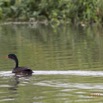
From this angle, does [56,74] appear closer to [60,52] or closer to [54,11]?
[60,52]

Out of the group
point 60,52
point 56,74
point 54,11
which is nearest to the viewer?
point 56,74

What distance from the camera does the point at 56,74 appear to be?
18.5 meters

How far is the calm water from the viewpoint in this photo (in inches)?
570

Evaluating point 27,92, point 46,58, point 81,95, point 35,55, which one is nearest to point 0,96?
point 27,92

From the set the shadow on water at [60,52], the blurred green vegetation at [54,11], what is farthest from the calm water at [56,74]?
the blurred green vegetation at [54,11]

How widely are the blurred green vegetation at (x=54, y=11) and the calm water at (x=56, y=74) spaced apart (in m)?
17.8

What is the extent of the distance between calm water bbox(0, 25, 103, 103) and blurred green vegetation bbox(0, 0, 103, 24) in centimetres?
1780

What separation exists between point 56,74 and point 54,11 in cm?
3581

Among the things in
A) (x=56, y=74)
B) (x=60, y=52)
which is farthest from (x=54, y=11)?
(x=56, y=74)

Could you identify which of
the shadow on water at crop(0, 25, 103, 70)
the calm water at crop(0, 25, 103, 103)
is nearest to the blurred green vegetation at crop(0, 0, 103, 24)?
the shadow on water at crop(0, 25, 103, 70)

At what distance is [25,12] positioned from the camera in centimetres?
5575

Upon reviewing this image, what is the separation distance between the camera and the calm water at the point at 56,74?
14.5m

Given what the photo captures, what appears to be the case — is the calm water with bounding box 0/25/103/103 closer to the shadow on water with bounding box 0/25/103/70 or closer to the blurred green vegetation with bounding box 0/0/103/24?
the shadow on water with bounding box 0/25/103/70

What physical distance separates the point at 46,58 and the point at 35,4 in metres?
33.5
